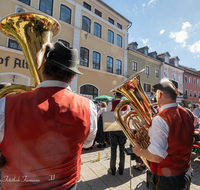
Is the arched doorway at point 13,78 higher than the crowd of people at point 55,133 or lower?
higher

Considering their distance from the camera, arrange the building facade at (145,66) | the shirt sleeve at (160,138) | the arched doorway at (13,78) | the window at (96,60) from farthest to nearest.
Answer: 1. the building facade at (145,66)
2. the window at (96,60)
3. the arched doorway at (13,78)
4. the shirt sleeve at (160,138)

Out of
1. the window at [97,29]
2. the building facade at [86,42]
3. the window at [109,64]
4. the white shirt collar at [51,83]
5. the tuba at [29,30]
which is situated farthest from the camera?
the window at [109,64]

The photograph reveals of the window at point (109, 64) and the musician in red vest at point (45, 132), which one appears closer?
the musician in red vest at point (45, 132)

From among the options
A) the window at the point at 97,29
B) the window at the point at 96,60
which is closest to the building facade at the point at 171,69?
the window at the point at 97,29

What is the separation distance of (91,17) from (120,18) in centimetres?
410

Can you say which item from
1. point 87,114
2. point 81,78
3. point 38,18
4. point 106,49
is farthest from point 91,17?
point 87,114

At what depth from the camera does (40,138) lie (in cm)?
97

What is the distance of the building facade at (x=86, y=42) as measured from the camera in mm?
8117

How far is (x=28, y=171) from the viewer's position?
0.98 m

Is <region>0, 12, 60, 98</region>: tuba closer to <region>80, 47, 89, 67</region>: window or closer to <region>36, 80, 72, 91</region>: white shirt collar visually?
<region>36, 80, 72, 91</region>: white shirt collar

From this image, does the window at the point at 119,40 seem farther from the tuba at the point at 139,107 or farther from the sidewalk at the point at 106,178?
the tuba at the point at 139,107

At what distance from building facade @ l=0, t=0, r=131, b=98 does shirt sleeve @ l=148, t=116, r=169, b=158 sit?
9065 millimetres

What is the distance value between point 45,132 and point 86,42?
11843mm

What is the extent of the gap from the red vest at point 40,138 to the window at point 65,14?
37.6ft
